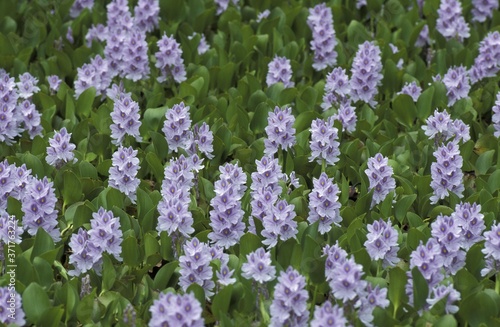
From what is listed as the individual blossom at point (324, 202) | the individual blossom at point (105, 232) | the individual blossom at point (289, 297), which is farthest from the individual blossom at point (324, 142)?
the individual blossom at point (289, 297)

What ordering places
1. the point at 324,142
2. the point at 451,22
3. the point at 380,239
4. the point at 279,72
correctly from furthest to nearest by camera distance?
the point at 451,22, the point at 279,72, the point at 324,142, the point at 380,239

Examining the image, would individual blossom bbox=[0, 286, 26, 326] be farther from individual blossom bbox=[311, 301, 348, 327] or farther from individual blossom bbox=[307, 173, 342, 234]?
individual blossom bbox=[307, 173, 342, 234]

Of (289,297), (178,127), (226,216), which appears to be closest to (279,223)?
(226,216)

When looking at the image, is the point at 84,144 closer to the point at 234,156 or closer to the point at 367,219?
the point at 234,156

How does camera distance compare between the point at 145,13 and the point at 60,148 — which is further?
the point at 145,13

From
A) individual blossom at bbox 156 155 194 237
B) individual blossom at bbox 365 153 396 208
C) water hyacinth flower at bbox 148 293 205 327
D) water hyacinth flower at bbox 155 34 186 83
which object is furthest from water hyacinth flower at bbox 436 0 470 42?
water hyacinth flower at bbox 148 293 205 327

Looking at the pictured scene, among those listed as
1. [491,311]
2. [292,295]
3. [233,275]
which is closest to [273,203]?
[233,275]

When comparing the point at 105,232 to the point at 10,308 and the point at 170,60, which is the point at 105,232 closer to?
the point at 10,308
